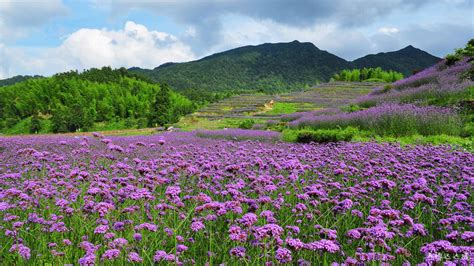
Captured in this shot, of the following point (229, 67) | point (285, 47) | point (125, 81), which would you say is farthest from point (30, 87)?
point (285, 47)

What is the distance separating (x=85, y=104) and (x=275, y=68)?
234 feet

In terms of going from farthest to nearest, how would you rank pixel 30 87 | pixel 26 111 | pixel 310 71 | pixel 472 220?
1. pixel 310 71
2. pixel 30 87
3. pixel 26 111
4. pixel 472 220

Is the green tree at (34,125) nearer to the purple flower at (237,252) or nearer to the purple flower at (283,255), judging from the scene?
the purple flower at (237,252)

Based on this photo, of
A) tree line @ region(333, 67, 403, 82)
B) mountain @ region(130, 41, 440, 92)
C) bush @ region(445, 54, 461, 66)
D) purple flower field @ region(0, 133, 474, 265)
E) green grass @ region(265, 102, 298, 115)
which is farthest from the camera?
mountain @ region(130, 41, 440, 92)

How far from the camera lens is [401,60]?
117 meters

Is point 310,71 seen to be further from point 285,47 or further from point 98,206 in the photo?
point 98,206

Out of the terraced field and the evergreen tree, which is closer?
the terraced field

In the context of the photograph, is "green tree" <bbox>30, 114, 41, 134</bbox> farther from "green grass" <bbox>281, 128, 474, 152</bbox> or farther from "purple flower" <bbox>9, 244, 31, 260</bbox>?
"purple flower" <bbox>9, 244, 31, 260</bbox>

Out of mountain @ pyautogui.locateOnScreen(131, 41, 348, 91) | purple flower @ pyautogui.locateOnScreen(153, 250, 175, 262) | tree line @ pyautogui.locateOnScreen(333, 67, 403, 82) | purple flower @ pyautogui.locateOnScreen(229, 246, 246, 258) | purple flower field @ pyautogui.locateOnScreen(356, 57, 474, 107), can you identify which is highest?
mountain @ pyautogui.locateOnScreen(131, 41, 348, 91)

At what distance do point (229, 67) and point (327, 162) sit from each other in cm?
10370

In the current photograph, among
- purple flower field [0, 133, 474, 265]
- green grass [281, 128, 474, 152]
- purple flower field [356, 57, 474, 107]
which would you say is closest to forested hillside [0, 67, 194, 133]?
purple flower field [356, 57, 474, 107]

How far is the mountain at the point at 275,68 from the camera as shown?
9188 cm

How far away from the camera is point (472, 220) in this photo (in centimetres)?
313

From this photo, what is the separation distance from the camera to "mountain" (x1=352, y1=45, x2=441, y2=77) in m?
106
